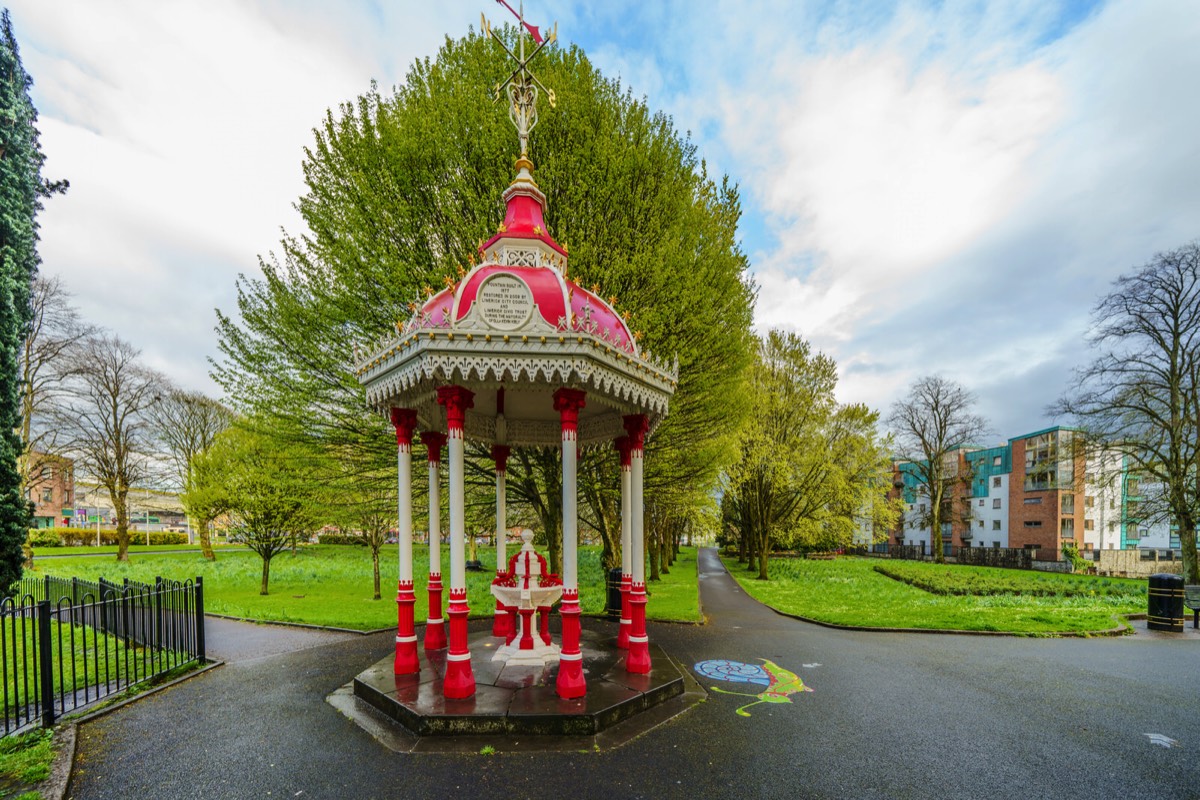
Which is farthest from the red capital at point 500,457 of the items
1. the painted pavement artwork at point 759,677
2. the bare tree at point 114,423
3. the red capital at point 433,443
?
the bare tree at point 114,423

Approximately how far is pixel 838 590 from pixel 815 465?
6789mm

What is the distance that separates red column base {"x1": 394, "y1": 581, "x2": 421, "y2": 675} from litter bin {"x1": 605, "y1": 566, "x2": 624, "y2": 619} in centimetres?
588

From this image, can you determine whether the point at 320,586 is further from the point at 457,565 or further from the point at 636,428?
the point at 636,428

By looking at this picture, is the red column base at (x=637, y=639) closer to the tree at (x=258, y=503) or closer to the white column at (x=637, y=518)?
the white column at (x=637, y=518)

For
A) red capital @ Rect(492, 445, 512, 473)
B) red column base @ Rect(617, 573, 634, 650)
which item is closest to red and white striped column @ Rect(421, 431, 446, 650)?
red capital @ Rect(492, 445, 512, 473)

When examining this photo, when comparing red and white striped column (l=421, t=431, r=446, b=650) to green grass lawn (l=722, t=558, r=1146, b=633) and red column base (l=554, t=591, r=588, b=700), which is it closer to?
red column base (l=554, t=591, r=588, b=700)

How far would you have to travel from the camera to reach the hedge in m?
38.3

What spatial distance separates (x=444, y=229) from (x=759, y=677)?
11572 mm

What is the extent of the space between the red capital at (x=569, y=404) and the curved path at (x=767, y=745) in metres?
3.96

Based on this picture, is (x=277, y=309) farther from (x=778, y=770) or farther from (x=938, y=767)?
(x=938, y=767)

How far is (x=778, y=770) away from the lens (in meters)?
5.08

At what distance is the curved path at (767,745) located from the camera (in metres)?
4.77

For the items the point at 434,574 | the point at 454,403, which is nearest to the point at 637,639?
the point at 434,574

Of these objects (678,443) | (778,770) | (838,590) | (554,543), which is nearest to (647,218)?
(678,443)
